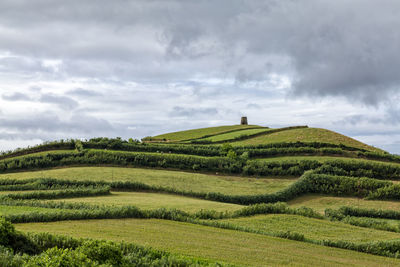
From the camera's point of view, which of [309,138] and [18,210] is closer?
[18,210]

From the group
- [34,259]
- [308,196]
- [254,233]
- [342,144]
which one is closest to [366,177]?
[308,196]

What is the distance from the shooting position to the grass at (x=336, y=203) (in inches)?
1406

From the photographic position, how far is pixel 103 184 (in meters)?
34.0

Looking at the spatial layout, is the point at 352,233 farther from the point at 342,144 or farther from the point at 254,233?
the point at 342,144

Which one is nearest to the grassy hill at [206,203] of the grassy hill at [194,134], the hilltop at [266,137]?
the hilltop at [266,137]

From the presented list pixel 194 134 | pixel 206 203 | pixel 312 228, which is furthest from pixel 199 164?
pixel 194 134

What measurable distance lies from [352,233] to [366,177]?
1894 centimetres

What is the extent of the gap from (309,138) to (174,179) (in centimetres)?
2688

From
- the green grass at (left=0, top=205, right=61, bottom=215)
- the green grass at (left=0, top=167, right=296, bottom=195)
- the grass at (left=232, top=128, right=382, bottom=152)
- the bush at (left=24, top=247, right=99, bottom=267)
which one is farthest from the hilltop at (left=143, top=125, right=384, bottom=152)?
the bush at (left=24, top=247, right=99, bottom=267)

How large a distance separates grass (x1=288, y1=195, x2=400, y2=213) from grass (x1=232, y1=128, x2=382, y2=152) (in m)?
20.2

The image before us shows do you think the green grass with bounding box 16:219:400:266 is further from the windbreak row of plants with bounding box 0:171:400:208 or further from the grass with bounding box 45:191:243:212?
the windbreak row of plants with bounding box 0:171:400:208

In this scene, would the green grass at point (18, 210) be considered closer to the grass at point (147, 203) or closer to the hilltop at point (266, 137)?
the grass at point (147, 203)

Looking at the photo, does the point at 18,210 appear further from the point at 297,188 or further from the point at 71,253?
the point at 297,188

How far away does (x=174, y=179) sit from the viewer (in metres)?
39.7
